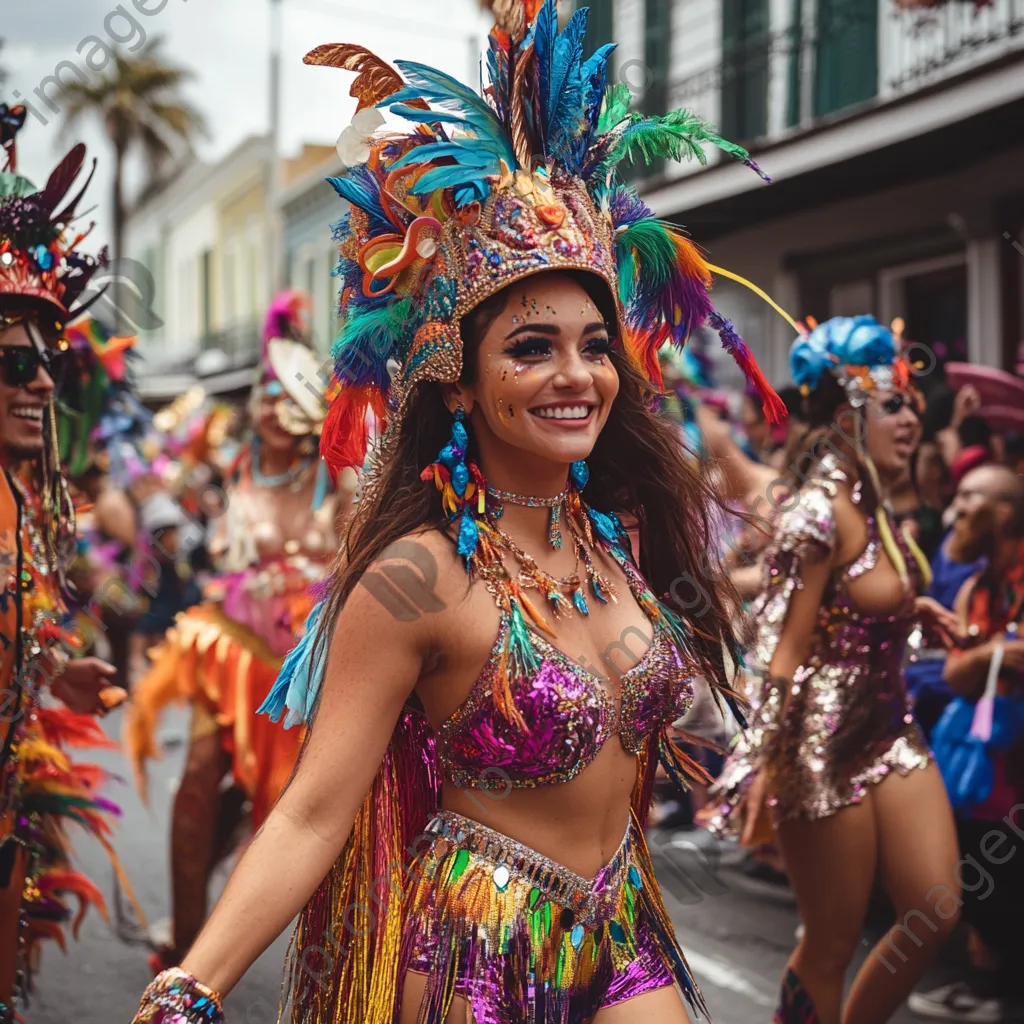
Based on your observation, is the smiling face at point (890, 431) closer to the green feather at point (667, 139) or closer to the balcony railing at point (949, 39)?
the green feather at point (667, 139)

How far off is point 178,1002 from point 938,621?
327 cm

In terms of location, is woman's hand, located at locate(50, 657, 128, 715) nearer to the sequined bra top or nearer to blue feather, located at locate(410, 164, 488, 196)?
the sequined bra top

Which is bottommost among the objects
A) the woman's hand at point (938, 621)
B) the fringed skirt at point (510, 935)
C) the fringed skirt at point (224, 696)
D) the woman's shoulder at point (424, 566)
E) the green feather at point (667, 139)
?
the fringed skirt at point (224, 696)

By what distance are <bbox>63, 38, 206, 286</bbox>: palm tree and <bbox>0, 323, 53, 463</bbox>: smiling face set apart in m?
35.8

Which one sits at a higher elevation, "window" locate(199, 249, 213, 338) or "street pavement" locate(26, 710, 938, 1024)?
"window" locate(199, 249, 213, 338)

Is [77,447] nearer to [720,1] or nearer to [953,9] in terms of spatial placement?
[953,9]

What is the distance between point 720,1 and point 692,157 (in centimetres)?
1277

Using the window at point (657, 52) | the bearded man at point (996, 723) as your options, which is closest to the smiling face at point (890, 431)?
the bearded man at point (996, 723)

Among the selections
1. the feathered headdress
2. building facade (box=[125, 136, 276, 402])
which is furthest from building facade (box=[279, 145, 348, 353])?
the feathered headdress

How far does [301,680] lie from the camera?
2623 millimetres

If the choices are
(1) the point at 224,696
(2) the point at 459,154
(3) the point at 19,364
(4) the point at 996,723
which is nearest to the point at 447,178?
(2) the point at 459,154

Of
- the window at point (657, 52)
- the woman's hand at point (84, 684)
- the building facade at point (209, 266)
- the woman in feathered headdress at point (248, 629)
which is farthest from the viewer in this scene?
the building facade at point (209, 266)

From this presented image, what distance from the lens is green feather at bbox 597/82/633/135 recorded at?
2.81 meters

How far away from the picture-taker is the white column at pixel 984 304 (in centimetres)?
1034
